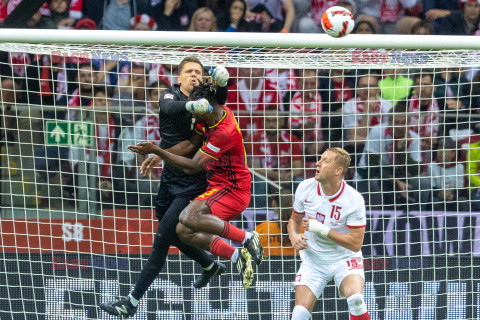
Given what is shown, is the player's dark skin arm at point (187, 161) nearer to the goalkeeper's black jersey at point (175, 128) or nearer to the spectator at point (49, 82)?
the goalkeeper's black jersey at point (175, 128)

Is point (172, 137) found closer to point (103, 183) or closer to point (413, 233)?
point (103, 183)

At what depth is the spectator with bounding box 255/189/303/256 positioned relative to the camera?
723 centimetres

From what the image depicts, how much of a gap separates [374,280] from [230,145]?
8.59ft

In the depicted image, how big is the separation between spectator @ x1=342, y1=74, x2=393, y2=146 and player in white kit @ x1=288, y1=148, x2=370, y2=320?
4.29 feet

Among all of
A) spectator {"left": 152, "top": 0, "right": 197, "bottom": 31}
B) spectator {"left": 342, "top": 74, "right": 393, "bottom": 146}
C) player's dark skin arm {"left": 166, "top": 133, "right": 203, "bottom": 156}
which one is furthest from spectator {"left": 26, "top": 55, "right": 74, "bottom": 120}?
spectator {"left": 342, "top": 74, "right": 393, "bottom": 146}

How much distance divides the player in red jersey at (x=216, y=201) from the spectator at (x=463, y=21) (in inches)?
169

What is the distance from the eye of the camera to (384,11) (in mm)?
8945

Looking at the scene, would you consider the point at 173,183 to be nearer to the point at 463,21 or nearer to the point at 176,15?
the point at 176,15

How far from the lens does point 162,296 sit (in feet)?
24.0

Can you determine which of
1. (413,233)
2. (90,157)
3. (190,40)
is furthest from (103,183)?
(413,233)

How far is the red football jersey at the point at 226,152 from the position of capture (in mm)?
5520

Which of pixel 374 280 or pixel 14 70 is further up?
pixel 14 70

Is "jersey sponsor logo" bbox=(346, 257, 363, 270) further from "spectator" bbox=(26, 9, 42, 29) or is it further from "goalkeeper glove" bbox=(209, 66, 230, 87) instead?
"spectator" bbox=(26, 9, 42, 29)

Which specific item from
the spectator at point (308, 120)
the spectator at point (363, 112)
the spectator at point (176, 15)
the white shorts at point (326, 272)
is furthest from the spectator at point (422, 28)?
the white shorts at point (326, 272)
